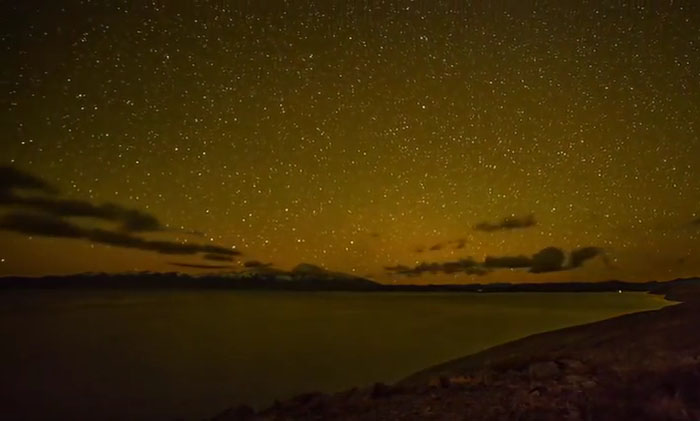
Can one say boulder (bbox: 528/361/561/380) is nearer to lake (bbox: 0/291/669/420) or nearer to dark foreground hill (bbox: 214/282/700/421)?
dark foreground hill (bbox: 214/282/700/421)

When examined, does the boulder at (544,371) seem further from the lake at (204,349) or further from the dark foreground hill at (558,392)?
the lake at (204,349)

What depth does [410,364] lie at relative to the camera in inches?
955

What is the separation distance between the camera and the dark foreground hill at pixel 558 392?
9.79 m

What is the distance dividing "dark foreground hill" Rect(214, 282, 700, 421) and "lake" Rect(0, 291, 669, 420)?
7.34 m

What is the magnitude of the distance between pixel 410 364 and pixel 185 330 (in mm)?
19132

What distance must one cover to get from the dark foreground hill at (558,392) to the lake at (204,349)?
7338mm

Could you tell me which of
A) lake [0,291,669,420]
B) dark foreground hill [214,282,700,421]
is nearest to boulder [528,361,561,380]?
dark foreground hill [214,282,700,421]

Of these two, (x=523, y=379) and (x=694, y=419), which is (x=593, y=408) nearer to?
(x=694, y=419)

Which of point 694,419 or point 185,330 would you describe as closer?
point 694,419

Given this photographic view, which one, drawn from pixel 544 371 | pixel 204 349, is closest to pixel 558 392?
pixel 544 371

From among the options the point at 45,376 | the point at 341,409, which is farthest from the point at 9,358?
the point at 341,409

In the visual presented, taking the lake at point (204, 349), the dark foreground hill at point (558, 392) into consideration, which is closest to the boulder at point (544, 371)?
the dark foreground hill at point (558, 392)

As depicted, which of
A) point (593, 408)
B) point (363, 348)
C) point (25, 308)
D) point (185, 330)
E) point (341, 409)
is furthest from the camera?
point (25, 308)

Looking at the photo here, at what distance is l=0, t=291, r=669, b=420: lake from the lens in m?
21.8
